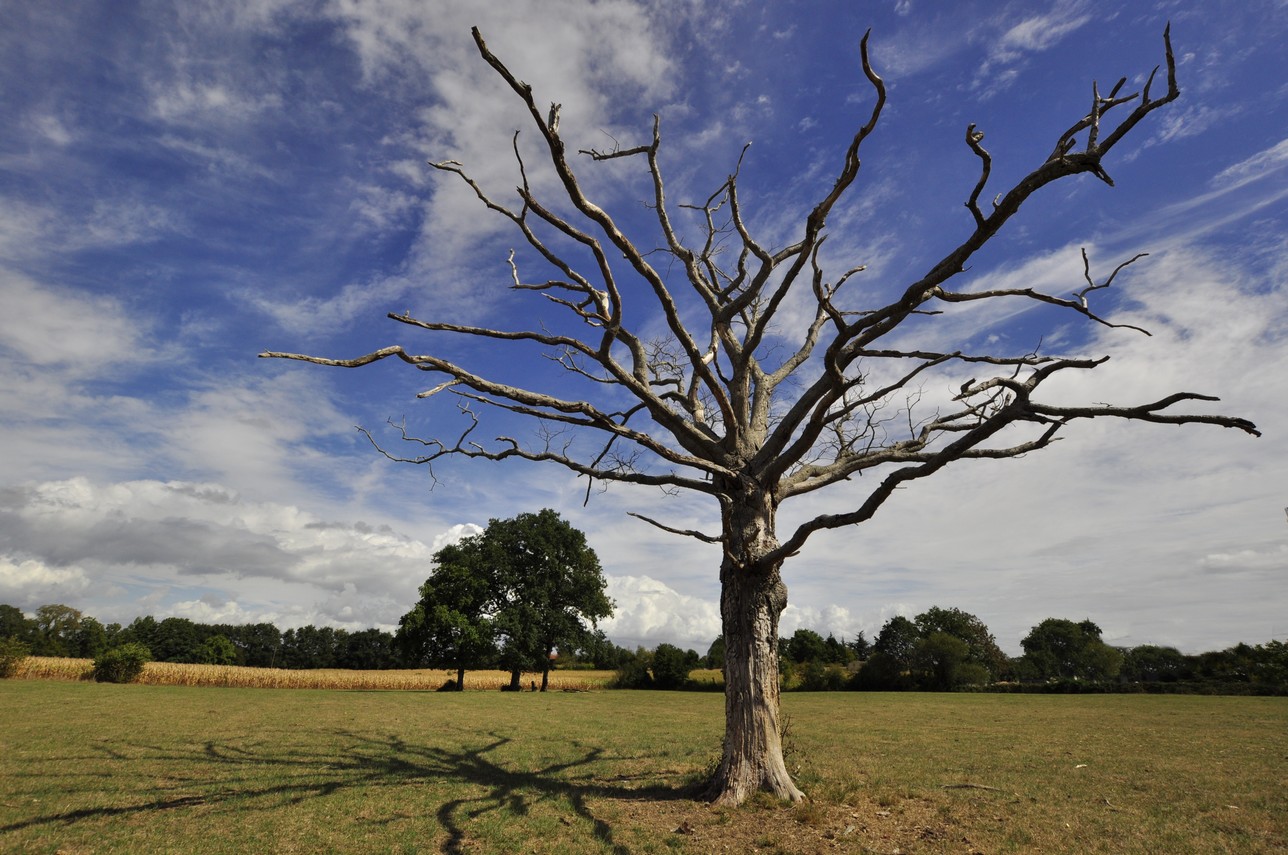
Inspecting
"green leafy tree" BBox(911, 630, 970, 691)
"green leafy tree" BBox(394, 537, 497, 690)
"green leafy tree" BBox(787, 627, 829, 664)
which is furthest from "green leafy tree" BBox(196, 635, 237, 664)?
"green leafy tree" BBox(911, 630, 970, 691)

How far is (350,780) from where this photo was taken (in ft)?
33.0

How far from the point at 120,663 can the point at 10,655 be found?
200 inches

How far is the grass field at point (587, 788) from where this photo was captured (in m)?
6.87

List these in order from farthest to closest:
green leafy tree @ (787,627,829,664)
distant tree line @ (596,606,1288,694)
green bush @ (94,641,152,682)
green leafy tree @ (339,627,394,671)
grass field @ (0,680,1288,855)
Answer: green leafy tree @ (339,627,394,671), green leafy tree @ (787,627,829,664), distant tree line @ (596,606,1288,694), green bush @ (94,641,152,682), grass field @ (0,680,1288,855)

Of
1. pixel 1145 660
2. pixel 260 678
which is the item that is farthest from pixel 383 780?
pixel 1145 660

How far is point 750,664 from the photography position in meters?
8.30

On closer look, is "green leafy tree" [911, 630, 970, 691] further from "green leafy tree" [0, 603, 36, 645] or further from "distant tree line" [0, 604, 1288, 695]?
"green leafy tree" [0, 603, 36, 645]

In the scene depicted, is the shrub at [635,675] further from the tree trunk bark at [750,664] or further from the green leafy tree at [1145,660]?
the green leafy tree at [1145,660]

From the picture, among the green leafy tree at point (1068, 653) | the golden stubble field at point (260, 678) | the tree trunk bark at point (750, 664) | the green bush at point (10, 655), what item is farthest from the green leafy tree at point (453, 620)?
the green leafy tree at point (1068, 653)

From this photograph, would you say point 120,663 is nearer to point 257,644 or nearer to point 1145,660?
point 257,644

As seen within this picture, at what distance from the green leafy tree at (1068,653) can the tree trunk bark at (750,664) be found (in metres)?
77.8

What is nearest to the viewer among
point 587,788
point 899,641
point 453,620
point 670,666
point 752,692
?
point 752,692

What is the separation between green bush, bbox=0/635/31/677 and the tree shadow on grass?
107 ft

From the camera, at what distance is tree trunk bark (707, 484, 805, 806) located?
26.4ft
